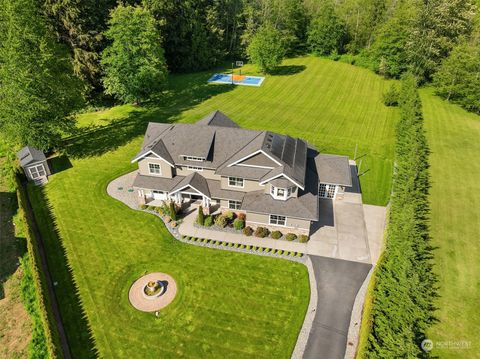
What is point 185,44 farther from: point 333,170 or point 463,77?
point 463,77

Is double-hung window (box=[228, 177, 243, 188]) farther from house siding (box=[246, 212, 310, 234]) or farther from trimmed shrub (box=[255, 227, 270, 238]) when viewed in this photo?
trimmed shrub (box=[255, 227, 270, 238])

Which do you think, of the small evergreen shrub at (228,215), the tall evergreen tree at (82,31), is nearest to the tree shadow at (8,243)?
the small evergreen shrub at (228,215)

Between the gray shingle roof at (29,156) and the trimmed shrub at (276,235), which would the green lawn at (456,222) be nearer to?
the trimmed shrub at (276,235)

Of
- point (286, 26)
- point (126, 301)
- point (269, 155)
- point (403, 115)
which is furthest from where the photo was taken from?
point (286, 26)

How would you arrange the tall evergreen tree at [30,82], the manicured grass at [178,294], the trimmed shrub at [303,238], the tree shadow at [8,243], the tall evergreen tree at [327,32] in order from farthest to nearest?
1. the tall evergreen tree at [327,32]
2. the tall evergreen tree at [30,82]
3. the trimmed shrub at [303,238]
4. the tree shadow at [8,243]
5. the manicured grass at [178,294]

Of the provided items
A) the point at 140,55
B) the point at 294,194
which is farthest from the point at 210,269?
the point at 140,55

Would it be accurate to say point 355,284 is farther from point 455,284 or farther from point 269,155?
point 269,155
